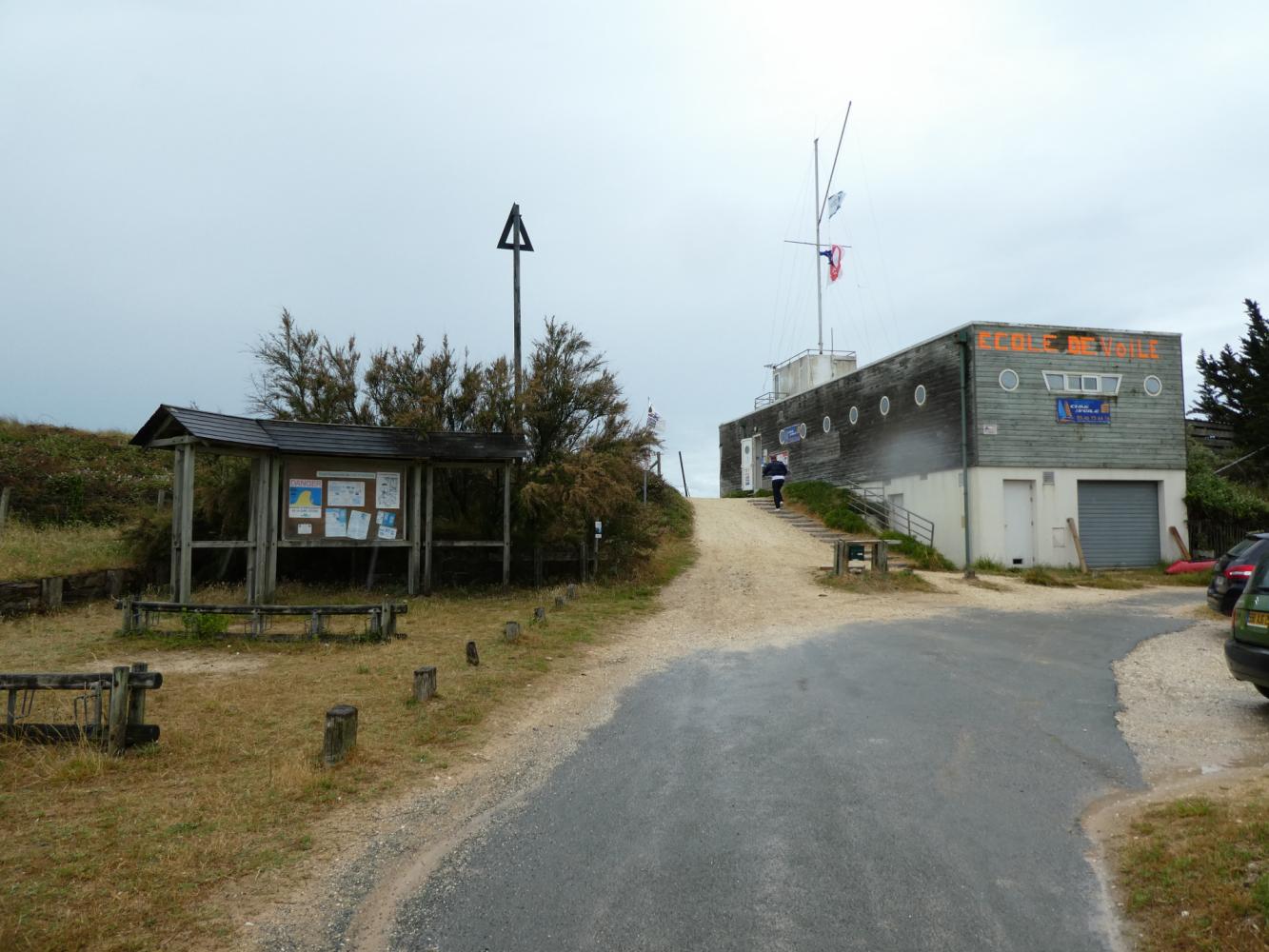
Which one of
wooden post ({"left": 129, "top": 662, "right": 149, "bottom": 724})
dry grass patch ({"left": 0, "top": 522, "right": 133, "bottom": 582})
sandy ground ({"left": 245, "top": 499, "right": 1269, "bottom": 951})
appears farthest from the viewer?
dry grass patch ({"left": 0, "top": 522, "right": 133, "bottom": 582})

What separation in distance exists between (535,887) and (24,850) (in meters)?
2.73

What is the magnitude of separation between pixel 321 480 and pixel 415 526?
73.5 inches

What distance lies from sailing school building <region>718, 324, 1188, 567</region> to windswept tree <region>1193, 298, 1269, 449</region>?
28.9 feet

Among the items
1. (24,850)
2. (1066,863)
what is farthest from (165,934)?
(1066,863)

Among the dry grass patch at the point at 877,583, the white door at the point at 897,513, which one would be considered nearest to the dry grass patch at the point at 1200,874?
the dry grass patch at the point at 877,583

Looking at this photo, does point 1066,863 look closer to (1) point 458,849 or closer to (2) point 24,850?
(1) point 458,849

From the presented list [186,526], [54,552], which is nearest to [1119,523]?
[186,526]

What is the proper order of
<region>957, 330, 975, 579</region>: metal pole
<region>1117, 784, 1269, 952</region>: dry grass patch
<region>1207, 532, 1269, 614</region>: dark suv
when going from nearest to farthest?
1. <region>1117, 784, 1269, 952</region>: dry grass patch
2. <region>1207, 532, 1269, 614</region>: dark suv
3. <region>957, 330, 975, 579</region>: metal pole

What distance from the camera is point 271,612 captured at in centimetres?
1098

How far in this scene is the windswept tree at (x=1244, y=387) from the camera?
30.4 metres

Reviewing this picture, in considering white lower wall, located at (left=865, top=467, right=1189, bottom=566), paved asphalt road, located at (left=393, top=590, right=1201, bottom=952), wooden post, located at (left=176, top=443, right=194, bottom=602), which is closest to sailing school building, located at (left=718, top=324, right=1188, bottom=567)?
white lower wall, located at (left=865, top=467, right=1189, bottom=566)

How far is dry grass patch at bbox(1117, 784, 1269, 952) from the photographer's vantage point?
346 cm

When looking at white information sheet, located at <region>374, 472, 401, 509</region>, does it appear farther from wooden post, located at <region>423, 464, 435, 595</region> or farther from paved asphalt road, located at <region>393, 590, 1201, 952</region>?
paved asphalt road, located at <region>393, 590, 1201, 952</region>

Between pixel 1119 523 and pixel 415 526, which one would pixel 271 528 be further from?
pixel 1119 523
